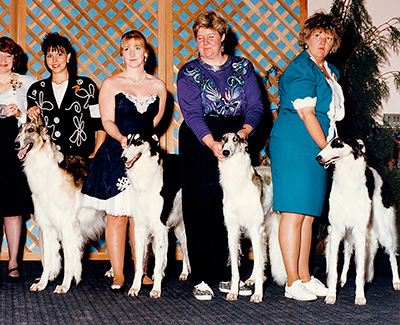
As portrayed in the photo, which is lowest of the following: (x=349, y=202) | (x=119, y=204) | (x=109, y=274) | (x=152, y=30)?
(x=109, y=274)

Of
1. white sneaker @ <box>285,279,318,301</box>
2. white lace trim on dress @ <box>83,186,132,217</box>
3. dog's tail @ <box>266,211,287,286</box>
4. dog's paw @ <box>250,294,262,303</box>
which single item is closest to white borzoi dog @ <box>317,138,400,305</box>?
white sneaker @ <box>285,279,318,301</box>

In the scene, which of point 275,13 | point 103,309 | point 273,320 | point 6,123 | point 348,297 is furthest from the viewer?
point 275,13

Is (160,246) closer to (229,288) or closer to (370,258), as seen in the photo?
(229,288)

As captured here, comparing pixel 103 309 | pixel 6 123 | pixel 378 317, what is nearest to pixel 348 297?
pixel 378 317

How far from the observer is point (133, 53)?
332 cm

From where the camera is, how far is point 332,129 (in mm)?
3145

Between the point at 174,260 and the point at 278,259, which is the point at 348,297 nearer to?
the point at 278,259

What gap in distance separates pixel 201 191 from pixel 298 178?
0.59m

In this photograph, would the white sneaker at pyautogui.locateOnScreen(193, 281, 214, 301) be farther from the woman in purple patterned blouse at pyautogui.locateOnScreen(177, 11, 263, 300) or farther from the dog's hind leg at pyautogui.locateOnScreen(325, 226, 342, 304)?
the dog's hind leg at pyautogui.locateOnScreen(325, 226, 342, 304)

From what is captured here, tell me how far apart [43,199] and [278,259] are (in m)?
1.63

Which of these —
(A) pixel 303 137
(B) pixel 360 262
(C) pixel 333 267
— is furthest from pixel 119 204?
(B) pixel 360 262

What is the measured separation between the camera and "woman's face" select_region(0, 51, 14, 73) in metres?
3.75

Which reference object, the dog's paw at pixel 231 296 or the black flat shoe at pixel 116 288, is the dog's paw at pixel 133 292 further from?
the dog's paw at pixel 231 296

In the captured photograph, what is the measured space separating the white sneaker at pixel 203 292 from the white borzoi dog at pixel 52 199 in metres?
0.87
